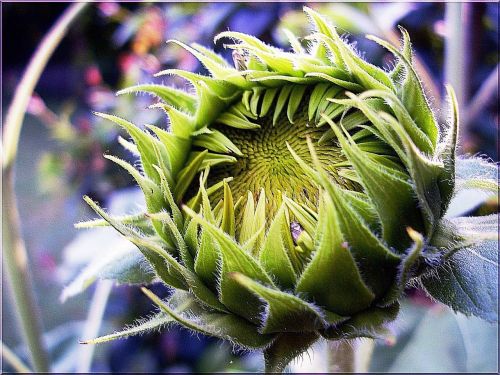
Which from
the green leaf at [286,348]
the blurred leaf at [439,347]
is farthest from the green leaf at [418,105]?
the blurred leaf at [439,347]

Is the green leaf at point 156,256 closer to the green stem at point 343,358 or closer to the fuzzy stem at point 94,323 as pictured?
the green stem at point 343,358

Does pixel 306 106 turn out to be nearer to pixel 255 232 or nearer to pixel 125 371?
pixel 255 232

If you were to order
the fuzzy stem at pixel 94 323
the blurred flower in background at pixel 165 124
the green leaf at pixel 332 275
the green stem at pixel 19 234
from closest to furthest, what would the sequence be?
the green leaf at pixel 332 275, the green stem at pixel 19 234, the fuzzy stem at pixel 94 323, the blurred flower in background at pixel 165 124

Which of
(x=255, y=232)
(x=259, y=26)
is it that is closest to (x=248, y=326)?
(x=255, y=232)

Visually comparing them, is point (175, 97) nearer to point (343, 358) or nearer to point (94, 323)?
point (343, 358)

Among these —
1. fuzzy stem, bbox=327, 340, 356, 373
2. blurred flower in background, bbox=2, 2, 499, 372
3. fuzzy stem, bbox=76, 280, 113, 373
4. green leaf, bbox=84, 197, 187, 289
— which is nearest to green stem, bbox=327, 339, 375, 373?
fuzzy stem, bbox=327, 340, 356, 373
